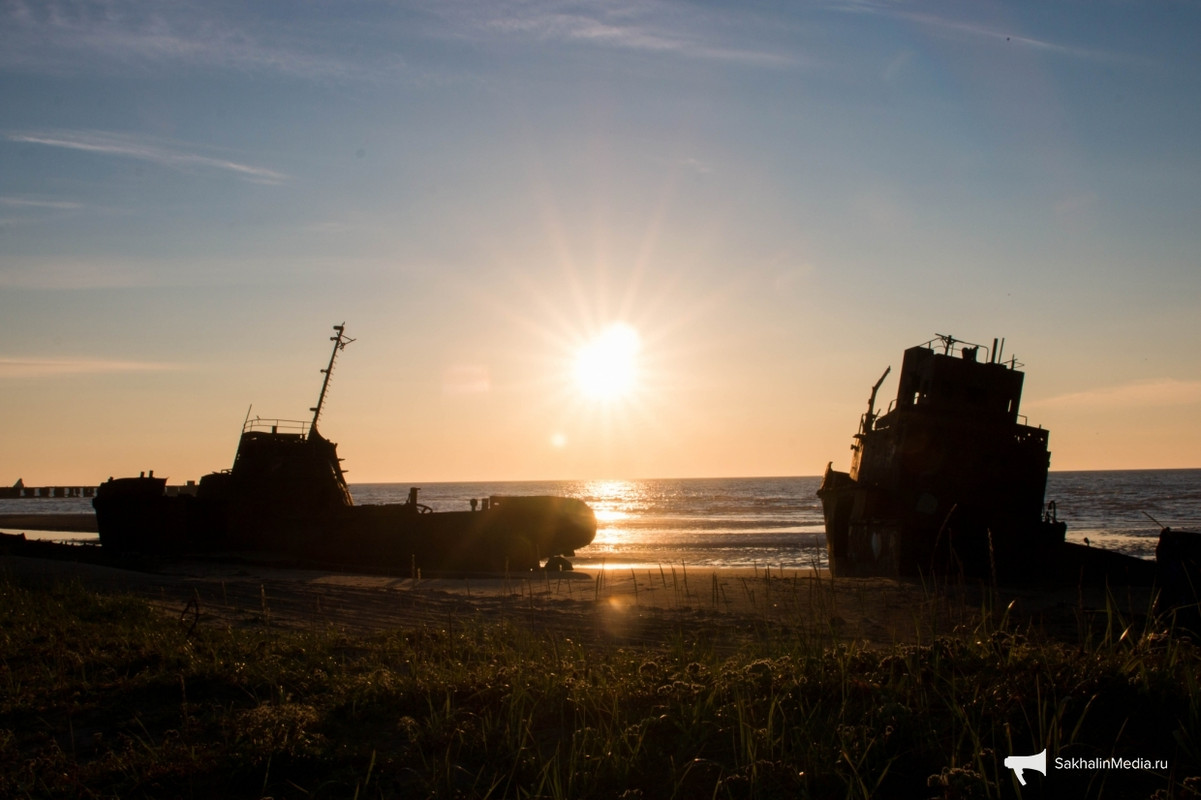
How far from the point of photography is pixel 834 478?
2673cm

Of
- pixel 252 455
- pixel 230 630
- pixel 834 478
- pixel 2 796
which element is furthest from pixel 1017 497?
pixel 252 455

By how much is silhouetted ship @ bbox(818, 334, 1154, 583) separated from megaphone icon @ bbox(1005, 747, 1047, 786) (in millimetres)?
16719

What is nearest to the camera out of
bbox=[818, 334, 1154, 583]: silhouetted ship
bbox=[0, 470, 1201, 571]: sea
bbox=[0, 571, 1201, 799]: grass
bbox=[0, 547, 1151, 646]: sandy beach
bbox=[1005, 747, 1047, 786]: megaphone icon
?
bbox=[1005, 747, 1047, 786]: megaphone icon

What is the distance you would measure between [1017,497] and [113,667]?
19901mm

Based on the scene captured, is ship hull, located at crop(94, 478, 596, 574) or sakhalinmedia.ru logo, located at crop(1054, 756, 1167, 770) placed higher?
sakhalinmedia.ru logo, located at crop(1054, 756, 1167, 770)

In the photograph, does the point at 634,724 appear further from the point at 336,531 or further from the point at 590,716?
the point at 336,531

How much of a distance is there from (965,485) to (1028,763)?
718 inches

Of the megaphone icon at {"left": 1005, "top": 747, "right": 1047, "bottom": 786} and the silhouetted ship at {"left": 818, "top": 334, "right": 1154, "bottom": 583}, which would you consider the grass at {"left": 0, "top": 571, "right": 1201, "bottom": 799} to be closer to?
the megaphone icon at {"left": 1005, "top": 747, "right": 1047, "bottom": 786}

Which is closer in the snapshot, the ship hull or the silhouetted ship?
the silhouetted ship

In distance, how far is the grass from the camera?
4492 mm

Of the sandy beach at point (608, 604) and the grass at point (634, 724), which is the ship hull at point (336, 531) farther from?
the grass at point (634, 724)

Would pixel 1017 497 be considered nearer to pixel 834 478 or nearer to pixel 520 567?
pixel 834 478

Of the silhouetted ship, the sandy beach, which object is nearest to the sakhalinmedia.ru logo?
the sandy beach

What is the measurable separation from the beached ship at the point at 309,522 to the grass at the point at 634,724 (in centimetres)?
2216
